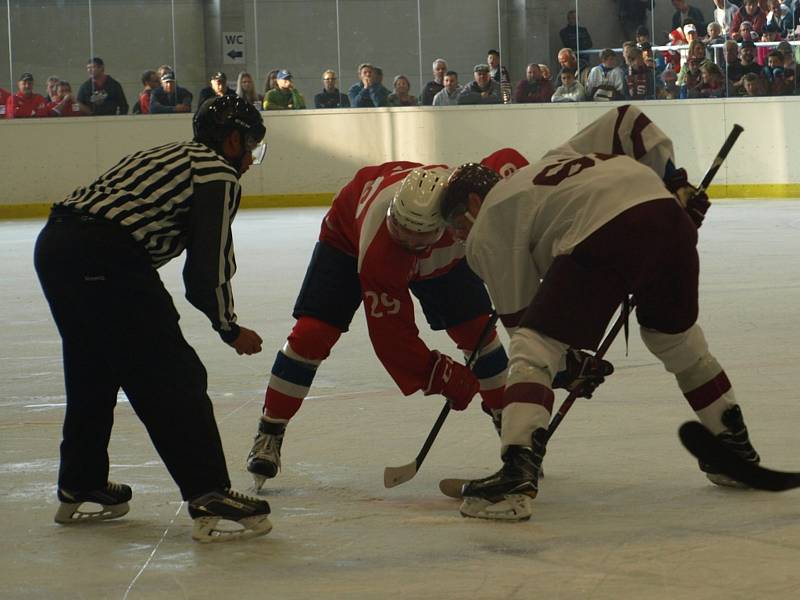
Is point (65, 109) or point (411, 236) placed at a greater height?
point (65, 109)

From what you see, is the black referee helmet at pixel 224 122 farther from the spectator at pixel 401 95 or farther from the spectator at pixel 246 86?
the spectator at pixel 401 95

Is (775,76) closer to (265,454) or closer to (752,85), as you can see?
(752,85)

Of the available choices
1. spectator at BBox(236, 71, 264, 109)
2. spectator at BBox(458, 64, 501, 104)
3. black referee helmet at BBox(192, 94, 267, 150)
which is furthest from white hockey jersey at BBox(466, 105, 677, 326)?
spectator at BBox(458, 64, 501, 104)

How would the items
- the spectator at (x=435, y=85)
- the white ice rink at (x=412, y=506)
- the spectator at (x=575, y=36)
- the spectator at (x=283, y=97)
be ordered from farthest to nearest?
the spectator at (x=575, y=36) < the spectator at (x=435, y=85) < the spectator at (x=283, y=97) < the white ice rink at (x=412, y=506)

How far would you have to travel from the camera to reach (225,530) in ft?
10.3

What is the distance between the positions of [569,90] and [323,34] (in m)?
3.13

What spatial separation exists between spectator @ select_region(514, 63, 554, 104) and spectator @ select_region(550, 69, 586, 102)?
0.32 ft

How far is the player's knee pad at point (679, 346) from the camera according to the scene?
3.42 m

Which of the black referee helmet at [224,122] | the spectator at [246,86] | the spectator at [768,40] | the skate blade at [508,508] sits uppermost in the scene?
the spectator at [768,40]

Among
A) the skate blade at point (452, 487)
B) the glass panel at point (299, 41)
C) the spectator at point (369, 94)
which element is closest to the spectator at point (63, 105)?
the glass panel at point (299, 41)

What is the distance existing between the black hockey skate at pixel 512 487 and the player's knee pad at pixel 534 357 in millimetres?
127

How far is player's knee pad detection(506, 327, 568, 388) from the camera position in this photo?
3.11 m

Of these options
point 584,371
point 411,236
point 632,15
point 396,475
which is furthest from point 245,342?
point 632,15

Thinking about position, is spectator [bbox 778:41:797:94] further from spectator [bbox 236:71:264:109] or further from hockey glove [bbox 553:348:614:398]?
hockey glove [bbox 553:348:614:398]
